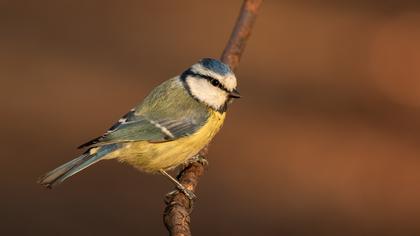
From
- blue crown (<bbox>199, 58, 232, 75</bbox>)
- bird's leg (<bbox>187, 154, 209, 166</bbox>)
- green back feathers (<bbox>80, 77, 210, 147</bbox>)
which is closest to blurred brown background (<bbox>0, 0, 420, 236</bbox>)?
green back feathers (<bbox>80, 77, 210, 147</bbox>)

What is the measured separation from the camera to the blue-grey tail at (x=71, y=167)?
→ 3.40 meters

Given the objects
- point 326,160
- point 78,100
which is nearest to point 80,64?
point 78,100

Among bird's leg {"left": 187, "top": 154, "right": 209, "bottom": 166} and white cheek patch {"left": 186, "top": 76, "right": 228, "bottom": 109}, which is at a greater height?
white cheek patch {"left": 186, "top": 76, "right": 228, "bottom": 109}

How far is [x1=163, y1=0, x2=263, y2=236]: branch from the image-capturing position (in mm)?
2819

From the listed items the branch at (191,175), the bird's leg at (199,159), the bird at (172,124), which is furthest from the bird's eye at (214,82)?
the bird's leg at (199,159)

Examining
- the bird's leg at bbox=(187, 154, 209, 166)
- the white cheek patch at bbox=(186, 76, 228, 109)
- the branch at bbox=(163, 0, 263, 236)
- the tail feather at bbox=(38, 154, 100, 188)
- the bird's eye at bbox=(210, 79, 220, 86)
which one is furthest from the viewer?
the white cheek patch at bbox=(186, 76, 228, 109)

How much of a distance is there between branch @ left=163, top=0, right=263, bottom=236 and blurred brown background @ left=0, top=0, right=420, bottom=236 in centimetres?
292

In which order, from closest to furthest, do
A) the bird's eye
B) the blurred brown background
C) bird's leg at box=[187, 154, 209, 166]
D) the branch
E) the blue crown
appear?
the branch → bird's leg at box=[187, 154, 209, 166] → the blue crown → the bird's eye → the blurred brown background

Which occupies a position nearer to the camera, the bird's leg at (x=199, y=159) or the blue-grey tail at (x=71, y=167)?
the blue-grey tail at (x=71, y=167)

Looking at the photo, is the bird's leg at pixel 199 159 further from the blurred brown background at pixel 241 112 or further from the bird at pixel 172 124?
the blurred brown background at pixel 241 112

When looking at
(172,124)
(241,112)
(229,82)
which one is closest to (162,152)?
(172,124)

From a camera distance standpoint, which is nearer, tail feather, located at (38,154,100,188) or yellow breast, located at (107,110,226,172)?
tail feather, located at (38,154,100,188)

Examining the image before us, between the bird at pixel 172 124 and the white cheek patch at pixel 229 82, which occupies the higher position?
the white cheek patch at pixel 229 82

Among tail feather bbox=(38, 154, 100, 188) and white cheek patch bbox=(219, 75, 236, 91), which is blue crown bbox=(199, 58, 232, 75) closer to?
white cheek patch bbox=(219, 75, 236, 91)
